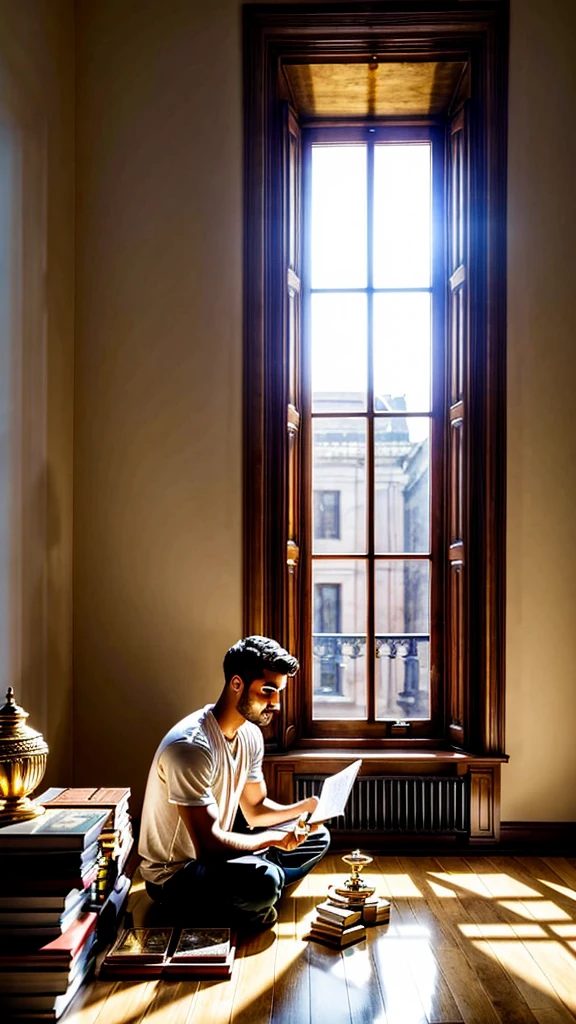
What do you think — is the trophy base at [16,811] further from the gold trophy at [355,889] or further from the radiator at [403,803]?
the radiator at [403,803]

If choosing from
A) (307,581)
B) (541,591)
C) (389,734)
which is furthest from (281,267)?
(389,734)

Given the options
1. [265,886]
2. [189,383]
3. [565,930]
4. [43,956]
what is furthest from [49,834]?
[189,383]

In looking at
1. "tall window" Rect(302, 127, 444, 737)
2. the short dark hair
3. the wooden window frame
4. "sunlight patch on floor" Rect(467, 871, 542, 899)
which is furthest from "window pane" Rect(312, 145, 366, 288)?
"sunlight patch on floor" Rect(467, 871, 542, 899)

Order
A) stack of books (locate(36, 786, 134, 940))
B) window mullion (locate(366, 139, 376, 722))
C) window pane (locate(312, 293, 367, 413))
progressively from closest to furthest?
1. stack of books (locate(36, 786, 134, 940))
2. window mullion (locate(366, 139, 376, 722))
3. window pane (locate(312, 293, 367, 413))

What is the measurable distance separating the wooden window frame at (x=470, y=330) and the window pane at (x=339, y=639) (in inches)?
10.5

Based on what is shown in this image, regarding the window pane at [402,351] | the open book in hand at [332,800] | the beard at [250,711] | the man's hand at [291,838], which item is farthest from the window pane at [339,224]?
the man's hand at [291,838]

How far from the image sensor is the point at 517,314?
14.9 feet

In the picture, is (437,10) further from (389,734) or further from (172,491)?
(389,734)

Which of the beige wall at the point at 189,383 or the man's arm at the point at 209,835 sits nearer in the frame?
the man's arm at the point at 209,835

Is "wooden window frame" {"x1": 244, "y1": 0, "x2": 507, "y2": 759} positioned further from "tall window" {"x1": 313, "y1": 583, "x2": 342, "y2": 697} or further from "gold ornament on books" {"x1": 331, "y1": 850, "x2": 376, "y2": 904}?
"gold ornament on books" {"x1": 331, "y1": 850, "x2": 376, "y2": 904}

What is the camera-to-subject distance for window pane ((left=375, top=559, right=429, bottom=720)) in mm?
4801

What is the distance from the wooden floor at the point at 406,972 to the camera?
110 inches

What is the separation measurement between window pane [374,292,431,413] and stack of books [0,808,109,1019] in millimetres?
2654

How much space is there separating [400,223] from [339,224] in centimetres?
29
